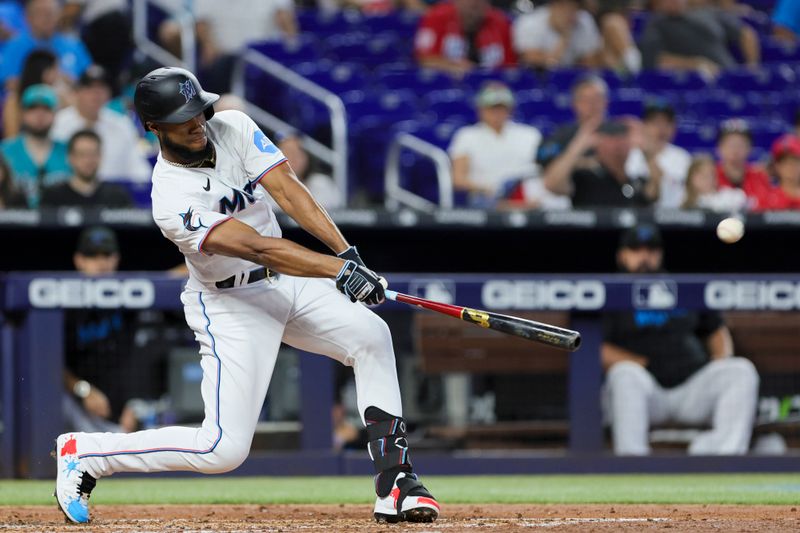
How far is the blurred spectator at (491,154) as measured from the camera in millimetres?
8539

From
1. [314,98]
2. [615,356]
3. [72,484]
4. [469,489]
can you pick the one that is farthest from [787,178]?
[72,484]

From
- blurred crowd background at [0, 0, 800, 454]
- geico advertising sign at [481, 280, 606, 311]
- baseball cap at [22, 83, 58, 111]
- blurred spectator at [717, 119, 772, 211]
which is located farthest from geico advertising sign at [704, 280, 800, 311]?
baseball cap at [22, 83, 58, 111]

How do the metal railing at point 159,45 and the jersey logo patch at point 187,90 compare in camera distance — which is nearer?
the jersey logo patch at point 187,90

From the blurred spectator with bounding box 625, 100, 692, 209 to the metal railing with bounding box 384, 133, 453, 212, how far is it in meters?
1.13

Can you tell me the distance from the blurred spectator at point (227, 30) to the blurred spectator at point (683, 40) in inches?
115

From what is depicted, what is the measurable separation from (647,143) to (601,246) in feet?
3.60

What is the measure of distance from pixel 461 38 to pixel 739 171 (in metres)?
2.73

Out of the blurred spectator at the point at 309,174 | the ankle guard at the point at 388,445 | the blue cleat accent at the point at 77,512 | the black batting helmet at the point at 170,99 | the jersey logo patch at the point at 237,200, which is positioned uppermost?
the blurred spectator at the point at 309,174

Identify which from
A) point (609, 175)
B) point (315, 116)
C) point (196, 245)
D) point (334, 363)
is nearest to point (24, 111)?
point (315, 116)

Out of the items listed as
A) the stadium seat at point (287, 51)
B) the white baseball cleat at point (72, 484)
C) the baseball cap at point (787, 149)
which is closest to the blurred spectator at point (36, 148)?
the stadium seat at point (287, 51)

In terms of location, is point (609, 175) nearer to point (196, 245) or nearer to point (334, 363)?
point (334, 363)

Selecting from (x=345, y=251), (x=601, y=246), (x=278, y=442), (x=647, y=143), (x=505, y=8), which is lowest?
(x=278, y=442)

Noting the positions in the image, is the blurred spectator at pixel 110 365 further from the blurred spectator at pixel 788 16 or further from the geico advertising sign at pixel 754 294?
the blurred spectator at pixel 788 16

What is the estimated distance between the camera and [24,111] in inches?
317
